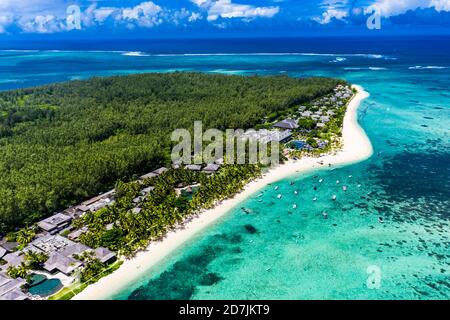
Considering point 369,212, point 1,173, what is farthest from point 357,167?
point 1,173

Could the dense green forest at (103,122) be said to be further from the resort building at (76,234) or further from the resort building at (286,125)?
the resort building at (286,125)

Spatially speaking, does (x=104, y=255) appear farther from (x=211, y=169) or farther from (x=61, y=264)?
(x=211, y=169)

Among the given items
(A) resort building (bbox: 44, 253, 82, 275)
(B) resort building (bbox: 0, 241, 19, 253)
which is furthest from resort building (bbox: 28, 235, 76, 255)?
(B) resort building (bbox: 0, 241, 19, 253)

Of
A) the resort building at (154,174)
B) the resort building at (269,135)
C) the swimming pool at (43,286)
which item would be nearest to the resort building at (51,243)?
the swimming pool at (43,286)

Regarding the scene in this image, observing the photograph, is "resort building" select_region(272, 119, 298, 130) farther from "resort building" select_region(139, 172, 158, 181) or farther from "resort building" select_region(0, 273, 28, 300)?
"resort building" select_region(0, 273, 28, 300)

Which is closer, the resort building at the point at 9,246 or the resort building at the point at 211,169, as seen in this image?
the resort building at the point at 9,246

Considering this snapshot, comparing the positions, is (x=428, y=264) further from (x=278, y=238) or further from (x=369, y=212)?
(x=278, y=238)
